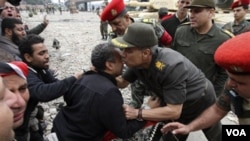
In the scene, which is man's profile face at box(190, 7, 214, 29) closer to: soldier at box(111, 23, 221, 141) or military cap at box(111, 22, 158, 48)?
soldier at box(111, 23, 221, 141)

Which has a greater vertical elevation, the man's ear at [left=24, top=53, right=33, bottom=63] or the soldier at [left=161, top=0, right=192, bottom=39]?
the soldier at [left=161, top=0, right=192, bottom=39]

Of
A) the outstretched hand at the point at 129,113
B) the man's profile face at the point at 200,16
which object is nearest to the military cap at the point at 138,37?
the outstretched hand at the point at 129,113

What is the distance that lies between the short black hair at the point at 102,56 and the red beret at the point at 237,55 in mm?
936

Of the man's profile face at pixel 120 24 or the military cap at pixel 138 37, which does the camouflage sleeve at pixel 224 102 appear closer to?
the military cap at pixel 138 37

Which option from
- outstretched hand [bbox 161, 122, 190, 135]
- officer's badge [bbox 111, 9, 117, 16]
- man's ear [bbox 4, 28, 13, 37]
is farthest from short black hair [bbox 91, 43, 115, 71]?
man's ear [bbox 4, 28, 13, 37]

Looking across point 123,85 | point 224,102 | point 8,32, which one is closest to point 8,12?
point 8,32

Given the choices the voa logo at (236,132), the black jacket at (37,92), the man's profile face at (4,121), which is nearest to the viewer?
the man's profile face at (4,121)

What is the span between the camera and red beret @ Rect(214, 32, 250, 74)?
1.54 meters

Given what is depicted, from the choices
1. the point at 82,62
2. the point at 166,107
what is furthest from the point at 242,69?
the point at 82,62

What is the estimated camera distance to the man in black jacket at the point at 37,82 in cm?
268

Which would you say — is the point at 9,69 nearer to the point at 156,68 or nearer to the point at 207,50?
the point at 156,68

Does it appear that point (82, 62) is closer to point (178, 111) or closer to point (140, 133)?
point (140, 133)

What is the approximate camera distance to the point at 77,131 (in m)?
2.36

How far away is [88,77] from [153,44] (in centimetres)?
59
